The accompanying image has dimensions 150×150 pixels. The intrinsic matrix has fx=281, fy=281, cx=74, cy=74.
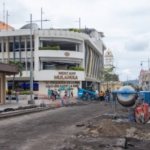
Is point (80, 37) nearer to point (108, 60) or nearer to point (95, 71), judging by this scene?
point (95, 71)

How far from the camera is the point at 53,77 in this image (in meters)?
Answer: 51.2

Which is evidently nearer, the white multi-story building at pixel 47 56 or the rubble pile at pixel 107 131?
the rubble pile at pixel 107 131

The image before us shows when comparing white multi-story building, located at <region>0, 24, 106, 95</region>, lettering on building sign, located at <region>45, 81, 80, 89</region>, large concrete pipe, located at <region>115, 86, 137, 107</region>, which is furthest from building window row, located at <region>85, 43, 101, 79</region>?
large concrete pipe, located at <region>115, 86, 137, 107</region>

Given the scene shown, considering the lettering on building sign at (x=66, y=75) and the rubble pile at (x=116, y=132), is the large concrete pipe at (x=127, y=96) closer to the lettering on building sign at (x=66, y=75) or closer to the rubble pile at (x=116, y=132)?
the rubble pile at (x=116, y=132)

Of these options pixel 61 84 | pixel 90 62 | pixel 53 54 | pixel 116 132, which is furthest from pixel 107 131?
pixel 90 62

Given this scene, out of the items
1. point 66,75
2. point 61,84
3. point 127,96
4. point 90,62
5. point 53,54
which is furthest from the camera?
point 90,62

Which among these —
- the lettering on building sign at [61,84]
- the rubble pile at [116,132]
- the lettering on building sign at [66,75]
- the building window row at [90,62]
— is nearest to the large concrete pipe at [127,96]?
the rubble pile at [116,132]

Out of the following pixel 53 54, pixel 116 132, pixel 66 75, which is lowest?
pixel 116 132

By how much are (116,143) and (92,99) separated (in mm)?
35637

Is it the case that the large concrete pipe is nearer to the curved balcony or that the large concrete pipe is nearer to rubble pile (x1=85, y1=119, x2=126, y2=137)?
rubble pile (x1=85, y1=119, x2=126, y2=137)

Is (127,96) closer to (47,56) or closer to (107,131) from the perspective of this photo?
(107,131)

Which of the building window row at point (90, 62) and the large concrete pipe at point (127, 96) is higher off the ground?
the building window row at point (90, 62)

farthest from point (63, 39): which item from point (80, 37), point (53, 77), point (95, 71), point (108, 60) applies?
point (108, 60)

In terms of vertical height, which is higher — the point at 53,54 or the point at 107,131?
the point at 53,54
